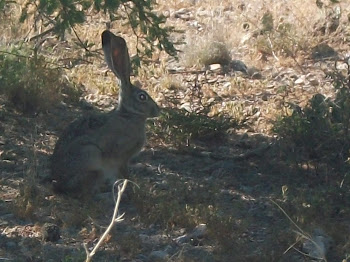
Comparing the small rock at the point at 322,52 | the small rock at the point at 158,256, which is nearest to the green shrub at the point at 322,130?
the small rock at the point at 158,256

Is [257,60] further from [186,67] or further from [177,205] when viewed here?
[177,205]

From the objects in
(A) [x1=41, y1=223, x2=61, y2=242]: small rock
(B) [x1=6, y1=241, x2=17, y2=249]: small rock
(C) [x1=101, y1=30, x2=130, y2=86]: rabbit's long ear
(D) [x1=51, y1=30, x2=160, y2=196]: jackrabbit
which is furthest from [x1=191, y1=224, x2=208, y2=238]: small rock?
(C) [x1=101, y1=30, x2=130, y2=86]: rabbit's long ear

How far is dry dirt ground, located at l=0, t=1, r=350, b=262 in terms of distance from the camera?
18.2 ft

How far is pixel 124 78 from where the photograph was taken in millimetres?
6762

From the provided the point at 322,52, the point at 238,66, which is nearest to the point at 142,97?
the point at 238,66

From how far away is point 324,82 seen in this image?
28.9ft

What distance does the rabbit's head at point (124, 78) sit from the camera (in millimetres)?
6715

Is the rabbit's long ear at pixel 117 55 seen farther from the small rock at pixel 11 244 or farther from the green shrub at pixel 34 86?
the small rock at pixel 11 244

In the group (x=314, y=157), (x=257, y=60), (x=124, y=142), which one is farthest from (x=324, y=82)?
(x=124, y=142)

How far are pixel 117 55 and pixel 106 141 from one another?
684mm

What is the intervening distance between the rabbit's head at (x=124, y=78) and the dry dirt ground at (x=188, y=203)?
0.57 m

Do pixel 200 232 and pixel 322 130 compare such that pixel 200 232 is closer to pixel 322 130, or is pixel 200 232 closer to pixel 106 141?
pixel 106 141

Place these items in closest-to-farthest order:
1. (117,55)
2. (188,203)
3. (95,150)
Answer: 1. (188,203)
2. (95,150)
3. (117,55)

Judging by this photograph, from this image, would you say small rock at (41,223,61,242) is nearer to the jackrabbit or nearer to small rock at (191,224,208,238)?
the jackrabbit
